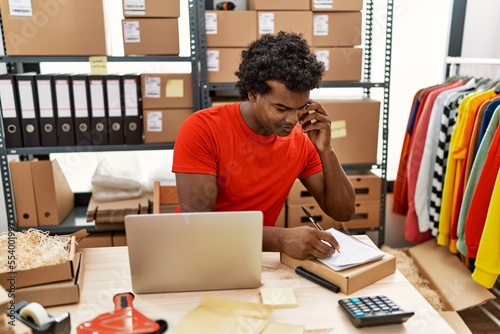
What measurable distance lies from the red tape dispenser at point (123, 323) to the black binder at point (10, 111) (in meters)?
1.57

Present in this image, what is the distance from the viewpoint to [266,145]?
1.61m

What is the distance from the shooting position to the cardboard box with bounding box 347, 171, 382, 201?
8.34 ft

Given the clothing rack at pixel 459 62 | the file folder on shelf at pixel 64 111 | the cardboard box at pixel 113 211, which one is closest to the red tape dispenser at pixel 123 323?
the cardboard box at pixel 113 211

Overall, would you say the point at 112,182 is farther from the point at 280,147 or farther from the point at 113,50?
the point at 280,147

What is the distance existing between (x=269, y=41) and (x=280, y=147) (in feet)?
1.19

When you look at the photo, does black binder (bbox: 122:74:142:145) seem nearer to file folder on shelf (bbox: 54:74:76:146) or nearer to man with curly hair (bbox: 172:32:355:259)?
file folder on shelf (bbox: 54:74:76:146)

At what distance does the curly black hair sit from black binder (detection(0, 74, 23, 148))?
128 centimetres

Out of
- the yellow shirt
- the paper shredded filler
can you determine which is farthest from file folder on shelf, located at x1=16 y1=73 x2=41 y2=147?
the yellow shirt

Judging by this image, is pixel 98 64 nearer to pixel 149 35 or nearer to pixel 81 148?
pixel 149 35

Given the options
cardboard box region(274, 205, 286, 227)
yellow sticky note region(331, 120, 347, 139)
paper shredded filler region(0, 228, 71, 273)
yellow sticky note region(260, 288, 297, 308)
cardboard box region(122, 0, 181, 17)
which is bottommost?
cardboard box region(274, 205, 286, 227)

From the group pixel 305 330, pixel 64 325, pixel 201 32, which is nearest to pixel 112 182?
pixel 201 32

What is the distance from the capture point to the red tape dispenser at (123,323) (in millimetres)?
956

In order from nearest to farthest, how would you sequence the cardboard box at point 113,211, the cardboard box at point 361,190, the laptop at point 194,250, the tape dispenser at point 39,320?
the tape dispenser at point 39,320 → the laptop at point 194,250 → the cardboard box at point 113,211 → the cardboard box at point 361,190

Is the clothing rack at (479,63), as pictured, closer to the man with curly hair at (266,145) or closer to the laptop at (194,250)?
the man with curly hair at (266,145)
